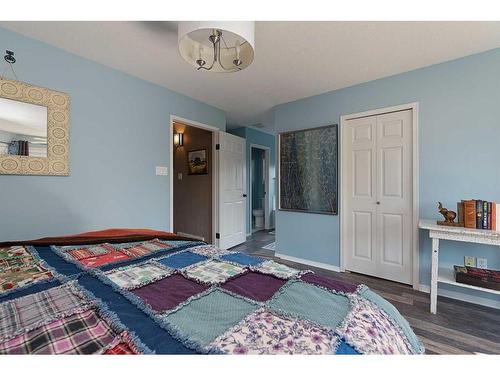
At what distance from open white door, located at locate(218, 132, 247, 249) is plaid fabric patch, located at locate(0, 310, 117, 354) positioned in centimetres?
316

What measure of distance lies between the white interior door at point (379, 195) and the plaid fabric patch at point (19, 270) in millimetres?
2929

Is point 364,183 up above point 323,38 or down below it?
below

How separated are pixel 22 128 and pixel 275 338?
2.52 m

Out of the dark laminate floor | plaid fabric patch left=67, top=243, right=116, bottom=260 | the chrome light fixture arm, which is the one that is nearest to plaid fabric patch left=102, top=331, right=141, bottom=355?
plaid fabric patch left=67, top=243, right=116, bottom=260

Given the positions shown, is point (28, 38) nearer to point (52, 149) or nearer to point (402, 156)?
point (52, 149)

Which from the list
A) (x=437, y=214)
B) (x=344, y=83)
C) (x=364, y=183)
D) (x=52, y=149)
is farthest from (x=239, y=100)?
(x=437, y=214)

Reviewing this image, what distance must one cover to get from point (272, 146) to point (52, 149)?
4.53 meters

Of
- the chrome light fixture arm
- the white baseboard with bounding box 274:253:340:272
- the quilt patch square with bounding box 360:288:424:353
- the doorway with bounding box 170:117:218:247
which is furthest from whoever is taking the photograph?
the doorway with bounding box 170:117:218:247

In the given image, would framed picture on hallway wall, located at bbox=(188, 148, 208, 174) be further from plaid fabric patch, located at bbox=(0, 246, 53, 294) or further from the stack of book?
the stack of book

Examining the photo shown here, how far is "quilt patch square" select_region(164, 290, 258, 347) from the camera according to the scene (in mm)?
615

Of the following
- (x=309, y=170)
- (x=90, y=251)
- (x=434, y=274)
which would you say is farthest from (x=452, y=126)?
(x=90, y=251)

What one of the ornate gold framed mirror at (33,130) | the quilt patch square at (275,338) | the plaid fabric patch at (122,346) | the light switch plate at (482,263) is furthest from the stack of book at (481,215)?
the ornate gold framed mirror at (33,130)

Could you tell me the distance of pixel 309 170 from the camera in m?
3.28

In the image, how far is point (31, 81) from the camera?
1976mm
